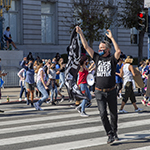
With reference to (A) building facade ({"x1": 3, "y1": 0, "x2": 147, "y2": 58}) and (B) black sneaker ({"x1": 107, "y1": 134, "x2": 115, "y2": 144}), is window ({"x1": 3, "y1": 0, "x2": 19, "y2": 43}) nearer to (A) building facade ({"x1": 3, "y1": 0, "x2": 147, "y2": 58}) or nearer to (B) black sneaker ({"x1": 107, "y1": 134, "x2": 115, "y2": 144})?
(A) building facade ({"x1": 3, "y1": 0, "x2": 147, "y2": 58})

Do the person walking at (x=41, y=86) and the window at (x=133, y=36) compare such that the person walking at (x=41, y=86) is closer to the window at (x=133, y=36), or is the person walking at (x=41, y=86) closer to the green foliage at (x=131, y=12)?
the green foliage at (x=131, y=12)

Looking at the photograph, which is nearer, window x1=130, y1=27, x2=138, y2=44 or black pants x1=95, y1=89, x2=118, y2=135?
black pants x1=95, y1=89, x2=118, y2=135

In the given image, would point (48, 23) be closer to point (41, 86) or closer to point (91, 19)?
point (91, 19)

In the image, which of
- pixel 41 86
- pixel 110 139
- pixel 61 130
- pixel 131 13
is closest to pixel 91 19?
pixel 131 13

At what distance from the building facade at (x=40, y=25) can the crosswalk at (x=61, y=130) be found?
23.2 meters

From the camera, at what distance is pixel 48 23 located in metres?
36.5

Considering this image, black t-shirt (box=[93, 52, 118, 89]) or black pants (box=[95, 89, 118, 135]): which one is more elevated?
black t-shirt (box=[93, 52, 118, 89])

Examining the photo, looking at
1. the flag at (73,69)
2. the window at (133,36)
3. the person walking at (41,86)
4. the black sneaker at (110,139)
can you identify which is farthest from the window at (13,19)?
the black sneaker at (110,139)

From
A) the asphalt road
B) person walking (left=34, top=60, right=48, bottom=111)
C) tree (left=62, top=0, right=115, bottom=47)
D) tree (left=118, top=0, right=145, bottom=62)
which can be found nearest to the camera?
the asphalt road

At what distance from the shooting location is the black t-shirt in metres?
7.02

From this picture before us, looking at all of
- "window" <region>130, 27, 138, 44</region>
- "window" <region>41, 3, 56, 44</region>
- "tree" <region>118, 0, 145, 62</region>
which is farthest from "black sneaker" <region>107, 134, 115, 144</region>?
"window" <region>130, 27, 138, 44</region>

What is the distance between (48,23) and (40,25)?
1.43m

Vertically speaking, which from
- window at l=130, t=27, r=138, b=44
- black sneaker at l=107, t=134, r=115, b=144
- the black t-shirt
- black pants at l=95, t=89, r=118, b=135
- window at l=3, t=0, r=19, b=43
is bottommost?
black sneaker at l=107, t=134, r=115, b=144

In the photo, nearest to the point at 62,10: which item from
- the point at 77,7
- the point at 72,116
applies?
the point at 77,7
